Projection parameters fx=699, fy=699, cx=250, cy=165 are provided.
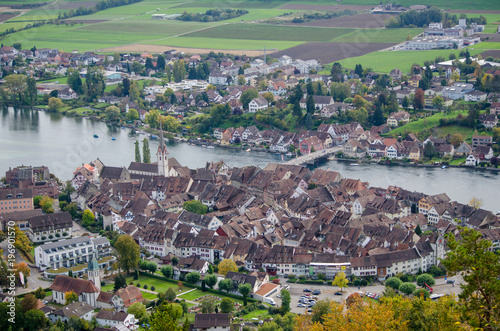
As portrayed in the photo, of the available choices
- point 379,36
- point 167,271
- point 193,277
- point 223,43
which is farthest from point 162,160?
point 223,43

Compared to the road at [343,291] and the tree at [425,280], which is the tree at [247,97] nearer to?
the road at [343,291]

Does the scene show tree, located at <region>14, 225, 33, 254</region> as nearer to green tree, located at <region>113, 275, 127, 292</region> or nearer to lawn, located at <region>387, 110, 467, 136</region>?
green tree, located at <region>113, 275, 127, 292</region>

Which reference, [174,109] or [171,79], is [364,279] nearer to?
[174,109]

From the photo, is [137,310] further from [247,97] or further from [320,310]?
[247,97]

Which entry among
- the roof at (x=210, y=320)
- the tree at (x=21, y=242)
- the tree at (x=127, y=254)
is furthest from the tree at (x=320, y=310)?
the tree at (x=21, y=242)

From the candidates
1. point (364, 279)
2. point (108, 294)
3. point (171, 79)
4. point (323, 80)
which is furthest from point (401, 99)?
point (108, 294)

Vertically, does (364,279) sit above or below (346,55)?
below

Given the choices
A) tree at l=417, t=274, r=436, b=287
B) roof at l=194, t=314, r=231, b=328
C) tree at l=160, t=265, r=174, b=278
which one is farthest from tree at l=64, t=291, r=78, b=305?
tree at l=417, t=274, r=436, b=287
